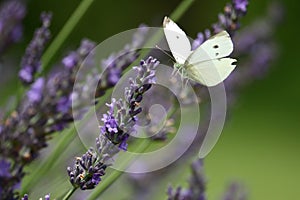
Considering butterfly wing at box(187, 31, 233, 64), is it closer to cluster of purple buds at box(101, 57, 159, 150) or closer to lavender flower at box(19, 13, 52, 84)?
cluster of purple buds at box(101, 57, 159, 150)

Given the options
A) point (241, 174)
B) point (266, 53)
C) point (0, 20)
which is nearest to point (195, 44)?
point (0, 20)

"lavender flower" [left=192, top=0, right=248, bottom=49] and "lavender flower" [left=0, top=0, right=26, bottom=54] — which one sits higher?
"lavender flower" [left=0, top=0, right=26, bottom=54]

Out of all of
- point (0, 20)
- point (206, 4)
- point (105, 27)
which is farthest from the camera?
point (206, 4)

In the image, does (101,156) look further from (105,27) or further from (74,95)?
(105,27)

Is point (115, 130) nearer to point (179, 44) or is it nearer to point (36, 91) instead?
point (179, 44)

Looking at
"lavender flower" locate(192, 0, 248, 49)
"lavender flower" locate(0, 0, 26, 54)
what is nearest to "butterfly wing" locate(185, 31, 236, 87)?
"lavender flower" locate(192, 0, 248, 49)

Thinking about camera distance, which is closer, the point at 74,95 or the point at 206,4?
the point at 74,95
